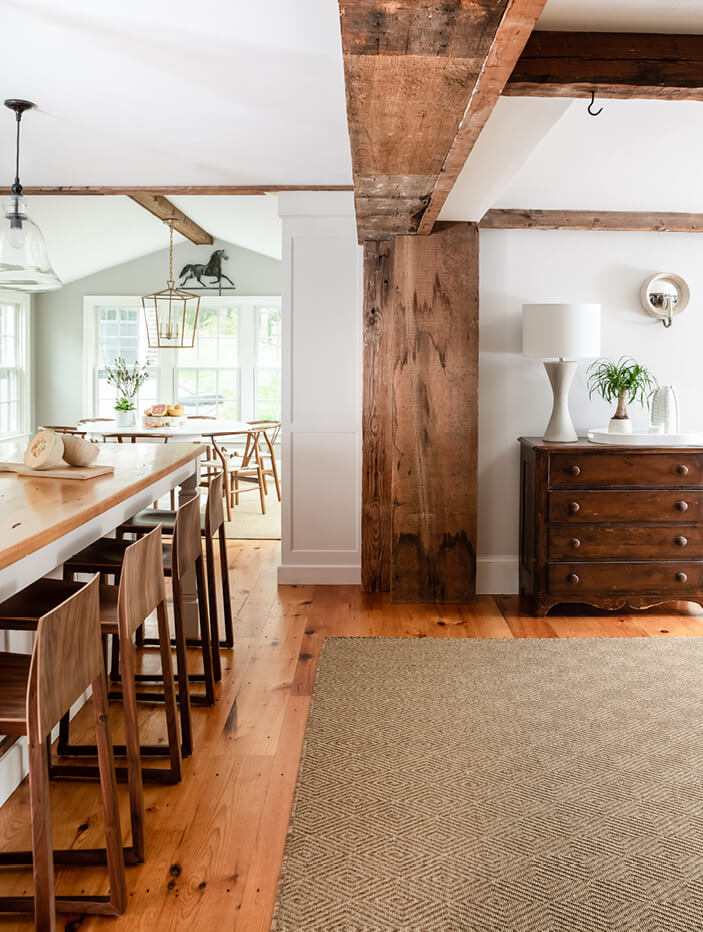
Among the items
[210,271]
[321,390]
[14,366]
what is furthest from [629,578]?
[14,366]

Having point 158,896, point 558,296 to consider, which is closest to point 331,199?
point 558,296

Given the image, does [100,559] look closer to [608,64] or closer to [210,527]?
[210,527]

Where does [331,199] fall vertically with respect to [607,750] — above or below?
above

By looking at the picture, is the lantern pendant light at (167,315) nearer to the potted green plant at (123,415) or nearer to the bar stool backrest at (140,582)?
the potted green plant at (123,415)

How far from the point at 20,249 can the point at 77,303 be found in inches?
244

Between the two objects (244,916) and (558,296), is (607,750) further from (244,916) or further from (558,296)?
(558,296)

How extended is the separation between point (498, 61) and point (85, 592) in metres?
1.48

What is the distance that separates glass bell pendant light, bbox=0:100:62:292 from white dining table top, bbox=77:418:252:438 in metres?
3.02

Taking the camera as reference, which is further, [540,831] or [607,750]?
[607,750]

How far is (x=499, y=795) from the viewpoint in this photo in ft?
7.98

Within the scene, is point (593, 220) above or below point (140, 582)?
above

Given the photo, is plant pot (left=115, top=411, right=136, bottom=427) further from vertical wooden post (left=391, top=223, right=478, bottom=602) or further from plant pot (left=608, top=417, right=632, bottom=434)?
plant pot (left=608, top=417, right=632, bottom=434)

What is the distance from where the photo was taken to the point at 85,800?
2416mm

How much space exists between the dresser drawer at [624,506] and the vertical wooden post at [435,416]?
1.59 feet
